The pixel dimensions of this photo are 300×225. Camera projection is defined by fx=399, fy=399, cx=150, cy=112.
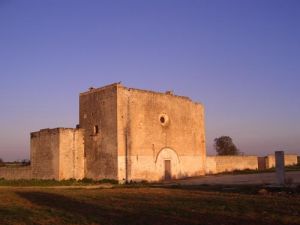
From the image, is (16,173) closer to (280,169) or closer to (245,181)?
(245,181)

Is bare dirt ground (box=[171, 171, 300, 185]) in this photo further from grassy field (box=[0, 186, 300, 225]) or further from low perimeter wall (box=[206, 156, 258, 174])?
low perimeter wall (box=[206, 156, 258, 174])

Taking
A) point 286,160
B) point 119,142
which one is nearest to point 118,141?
point 119,142

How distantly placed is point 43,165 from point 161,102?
10339 millimetres

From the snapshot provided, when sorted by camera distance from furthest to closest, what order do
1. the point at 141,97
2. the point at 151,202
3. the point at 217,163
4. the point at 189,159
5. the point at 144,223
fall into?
1. the point at 217,163
2. the point at 189,159
3. the point at 141,97
4. the point at 151,202
5. the point at 144,223

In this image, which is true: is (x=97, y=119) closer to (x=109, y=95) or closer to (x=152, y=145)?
(x=109, y=95)

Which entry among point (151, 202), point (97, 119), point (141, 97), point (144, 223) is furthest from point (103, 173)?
point (144, 223)

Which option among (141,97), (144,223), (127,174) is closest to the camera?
(144,223)

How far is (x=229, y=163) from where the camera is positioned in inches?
1620

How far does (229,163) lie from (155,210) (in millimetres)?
29838

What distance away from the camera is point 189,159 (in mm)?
33594

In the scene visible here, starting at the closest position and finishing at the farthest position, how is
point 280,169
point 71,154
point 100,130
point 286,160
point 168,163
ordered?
point 280,169 → point 100,130 → point 71,154 → point 168,163 → point 286,160


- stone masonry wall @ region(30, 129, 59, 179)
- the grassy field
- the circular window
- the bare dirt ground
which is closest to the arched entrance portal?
the circular window

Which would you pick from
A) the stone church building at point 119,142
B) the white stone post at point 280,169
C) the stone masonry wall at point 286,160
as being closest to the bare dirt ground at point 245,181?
the white stone post at point 280,169

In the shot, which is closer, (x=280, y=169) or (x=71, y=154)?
(x=280, y=169)
